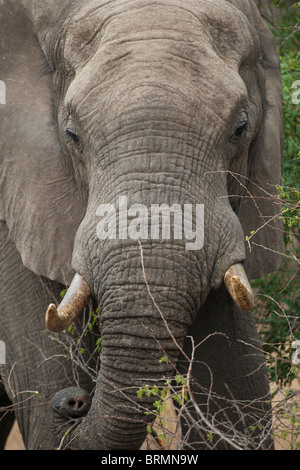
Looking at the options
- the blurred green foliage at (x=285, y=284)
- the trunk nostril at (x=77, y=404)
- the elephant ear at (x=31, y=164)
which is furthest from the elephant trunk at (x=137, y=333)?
the blurred green foliage at (x=285, y=284)

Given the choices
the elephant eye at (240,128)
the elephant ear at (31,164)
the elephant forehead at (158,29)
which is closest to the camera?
the elephant forehead at (158,29)

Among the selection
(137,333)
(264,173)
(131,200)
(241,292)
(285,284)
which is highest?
(131,200)

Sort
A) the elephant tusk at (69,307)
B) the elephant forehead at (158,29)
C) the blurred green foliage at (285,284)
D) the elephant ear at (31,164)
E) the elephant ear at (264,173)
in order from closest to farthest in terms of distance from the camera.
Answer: the elephant tusk at (69,307)
the elephant forehead at (158,29)
the elephant ear at (31,164)
the elephant ear at (264,173)
the blurred green foliage at (285,284)

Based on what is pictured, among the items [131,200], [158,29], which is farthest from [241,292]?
[158,29]

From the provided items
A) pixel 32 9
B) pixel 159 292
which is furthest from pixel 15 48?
pixel 159 292

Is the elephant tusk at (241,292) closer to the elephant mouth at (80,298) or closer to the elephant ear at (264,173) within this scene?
the elephant mouth at (80,298)

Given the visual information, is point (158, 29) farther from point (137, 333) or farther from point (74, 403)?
point (74, 403)

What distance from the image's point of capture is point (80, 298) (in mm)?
3789

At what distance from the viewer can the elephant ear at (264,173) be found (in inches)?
182

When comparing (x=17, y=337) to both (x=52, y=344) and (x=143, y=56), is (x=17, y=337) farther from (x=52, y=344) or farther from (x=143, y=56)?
(x=143, y=56)

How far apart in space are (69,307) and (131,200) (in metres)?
0.45

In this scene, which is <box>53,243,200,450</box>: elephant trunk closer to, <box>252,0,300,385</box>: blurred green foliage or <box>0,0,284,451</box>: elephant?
<box>0,0,284,451</box>: elephant
